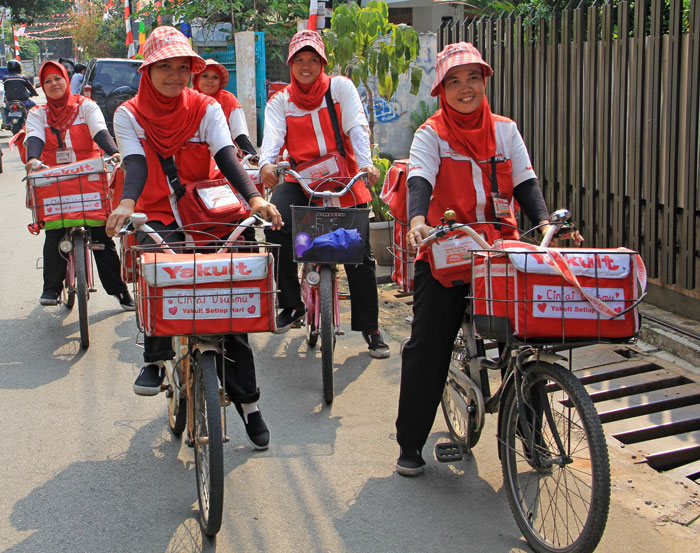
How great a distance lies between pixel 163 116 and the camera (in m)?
4.50

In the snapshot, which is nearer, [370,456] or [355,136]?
[370,456]

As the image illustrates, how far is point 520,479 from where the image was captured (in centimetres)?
368

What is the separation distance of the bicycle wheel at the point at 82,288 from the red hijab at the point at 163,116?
217 centimetres

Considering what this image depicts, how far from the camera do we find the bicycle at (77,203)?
253 inches

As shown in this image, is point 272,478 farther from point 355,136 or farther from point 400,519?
point 355,136

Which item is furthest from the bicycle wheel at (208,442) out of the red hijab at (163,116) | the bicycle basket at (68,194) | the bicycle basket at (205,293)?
the bicycle basket at (68,194)

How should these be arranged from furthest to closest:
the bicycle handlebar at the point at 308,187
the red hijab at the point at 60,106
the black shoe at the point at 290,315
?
the red hijab at the point at 60,106 < the black shoe at the point at 290,315 < the bicycle handlebar at the point at 308,187

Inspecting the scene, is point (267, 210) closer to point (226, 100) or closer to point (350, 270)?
point (350, 270)

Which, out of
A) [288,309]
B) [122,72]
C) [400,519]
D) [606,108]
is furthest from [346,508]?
[122,72]

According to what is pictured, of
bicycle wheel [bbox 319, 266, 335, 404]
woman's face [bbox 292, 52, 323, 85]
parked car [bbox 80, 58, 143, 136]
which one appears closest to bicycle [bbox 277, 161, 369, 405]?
bicycle wheel [bbox 319, 266, 335, 404]

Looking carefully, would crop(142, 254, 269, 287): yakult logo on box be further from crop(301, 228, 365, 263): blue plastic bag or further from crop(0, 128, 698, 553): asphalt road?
crop(301, 228, 365, 263): blue plastic bag

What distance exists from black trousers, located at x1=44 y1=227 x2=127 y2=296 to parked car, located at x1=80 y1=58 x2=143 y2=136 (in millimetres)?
12131

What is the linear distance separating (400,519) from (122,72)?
1708cm

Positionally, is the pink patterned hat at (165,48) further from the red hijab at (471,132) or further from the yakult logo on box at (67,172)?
the yakult logo on box at (67,172)
